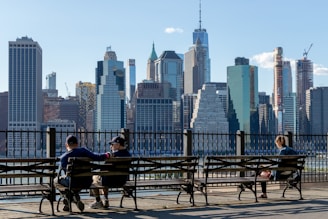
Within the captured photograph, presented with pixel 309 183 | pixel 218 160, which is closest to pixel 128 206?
pixel 218 160

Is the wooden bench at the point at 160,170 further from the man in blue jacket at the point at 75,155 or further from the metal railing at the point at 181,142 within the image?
the metal railing at the point at 181,142

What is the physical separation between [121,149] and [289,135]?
637 centimetres

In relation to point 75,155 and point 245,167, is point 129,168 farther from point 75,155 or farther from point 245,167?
point 245,167

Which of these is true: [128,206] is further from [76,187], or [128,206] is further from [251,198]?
[251,198]

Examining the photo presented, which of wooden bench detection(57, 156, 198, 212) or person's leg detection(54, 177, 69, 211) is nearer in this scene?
wooden bench detection(57, 156, 198, 212)

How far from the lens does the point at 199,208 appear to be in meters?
9.82

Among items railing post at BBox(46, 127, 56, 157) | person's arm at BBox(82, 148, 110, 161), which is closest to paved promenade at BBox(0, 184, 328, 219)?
person's arm at BBox(82, 148, 110, 161)

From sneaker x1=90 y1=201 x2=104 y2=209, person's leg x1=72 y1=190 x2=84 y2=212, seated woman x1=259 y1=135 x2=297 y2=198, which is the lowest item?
sneaker x1=90 y1=201 x2=104 y2=209

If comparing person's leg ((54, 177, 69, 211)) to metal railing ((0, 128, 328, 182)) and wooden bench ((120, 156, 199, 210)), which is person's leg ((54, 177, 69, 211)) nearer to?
wooden bench ((120, 156, 199, 210))

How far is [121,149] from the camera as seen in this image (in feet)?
32.8

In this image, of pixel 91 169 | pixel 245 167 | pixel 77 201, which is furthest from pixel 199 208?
pixel 77 201

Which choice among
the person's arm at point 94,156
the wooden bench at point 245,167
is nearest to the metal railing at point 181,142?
the wooden bench at point 245,167

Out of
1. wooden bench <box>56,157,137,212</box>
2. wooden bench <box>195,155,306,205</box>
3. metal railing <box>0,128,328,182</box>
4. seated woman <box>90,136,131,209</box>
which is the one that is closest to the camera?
wooden bench <box>56,157,137,212</box>

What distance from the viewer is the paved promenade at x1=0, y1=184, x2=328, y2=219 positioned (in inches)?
349
